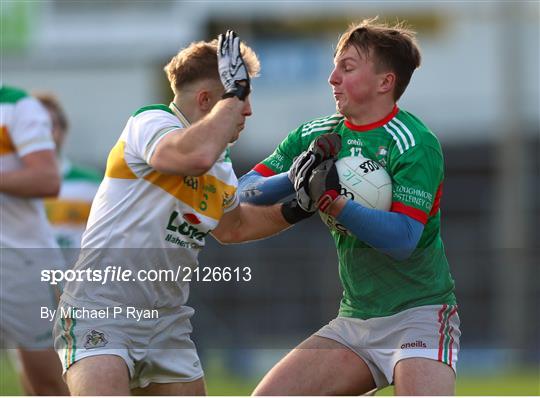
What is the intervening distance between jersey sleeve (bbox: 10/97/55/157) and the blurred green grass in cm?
477

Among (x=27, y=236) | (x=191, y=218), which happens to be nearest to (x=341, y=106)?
(x=191, y=218)

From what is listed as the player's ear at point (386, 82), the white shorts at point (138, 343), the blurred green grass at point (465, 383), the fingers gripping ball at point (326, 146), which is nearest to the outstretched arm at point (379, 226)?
the fingers gripping ball at point (326, 146)

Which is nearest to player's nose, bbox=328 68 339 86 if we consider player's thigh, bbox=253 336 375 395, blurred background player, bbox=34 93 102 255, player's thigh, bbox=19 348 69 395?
player's thigh, bbox=253 336 375 395

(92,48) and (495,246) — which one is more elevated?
(92,48)

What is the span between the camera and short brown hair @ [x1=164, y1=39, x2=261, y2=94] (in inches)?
228

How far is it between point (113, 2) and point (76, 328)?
2087 centimetres

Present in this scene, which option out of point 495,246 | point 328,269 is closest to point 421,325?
point 328,269

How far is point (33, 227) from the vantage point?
7391 mm

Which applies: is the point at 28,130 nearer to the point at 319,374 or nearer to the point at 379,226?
the point at 319,374

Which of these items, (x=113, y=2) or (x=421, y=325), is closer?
(x=421, y=325)

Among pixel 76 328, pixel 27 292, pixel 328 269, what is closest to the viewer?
pixel 76 328

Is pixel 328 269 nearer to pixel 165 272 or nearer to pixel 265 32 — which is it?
pixel 265 32

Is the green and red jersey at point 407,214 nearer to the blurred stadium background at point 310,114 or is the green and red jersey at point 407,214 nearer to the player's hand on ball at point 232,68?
the player's hand on ball at point 232,68

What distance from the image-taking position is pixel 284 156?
6242 millimetres
